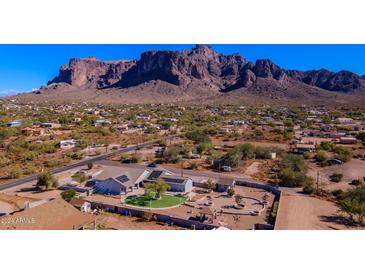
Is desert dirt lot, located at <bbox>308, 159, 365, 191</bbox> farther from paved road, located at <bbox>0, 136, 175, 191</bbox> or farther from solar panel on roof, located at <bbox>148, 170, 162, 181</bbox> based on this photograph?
paved road, located at <bbox>0, 136, 175, 191</bbox>

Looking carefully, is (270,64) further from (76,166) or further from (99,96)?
(76,166)

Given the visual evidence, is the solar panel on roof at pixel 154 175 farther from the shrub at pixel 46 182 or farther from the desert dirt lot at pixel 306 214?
the desert dirt lot at pixel 306 214

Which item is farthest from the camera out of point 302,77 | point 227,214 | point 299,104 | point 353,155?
point 302,77

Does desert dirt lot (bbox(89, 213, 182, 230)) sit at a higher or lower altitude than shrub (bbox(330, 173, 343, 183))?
lower

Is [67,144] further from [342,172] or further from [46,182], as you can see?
[342,172]

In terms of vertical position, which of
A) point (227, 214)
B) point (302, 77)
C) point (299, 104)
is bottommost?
point (227, 214)

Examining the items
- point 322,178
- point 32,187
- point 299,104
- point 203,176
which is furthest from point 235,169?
point 299,104

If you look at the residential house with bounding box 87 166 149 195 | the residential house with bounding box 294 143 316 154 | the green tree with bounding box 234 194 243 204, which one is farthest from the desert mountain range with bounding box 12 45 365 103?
the green tree with bounding box 234 194 243 204
